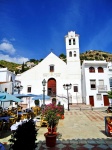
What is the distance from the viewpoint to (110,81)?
31484mm

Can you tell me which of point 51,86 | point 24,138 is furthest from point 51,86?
point 24,138

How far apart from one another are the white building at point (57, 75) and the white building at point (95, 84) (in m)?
2.35

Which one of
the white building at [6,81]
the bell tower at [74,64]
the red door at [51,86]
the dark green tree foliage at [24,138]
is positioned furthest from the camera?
the red door at [51,86]

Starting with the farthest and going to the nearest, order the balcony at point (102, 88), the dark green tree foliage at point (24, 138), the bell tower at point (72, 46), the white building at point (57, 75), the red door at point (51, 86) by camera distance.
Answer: the bell tower at point (72, 46)
the red door at point (51, 86)
the white building at point (57, 75)
the balcony at point (102, 88)
the dark green tree foliage at point (24, 138)

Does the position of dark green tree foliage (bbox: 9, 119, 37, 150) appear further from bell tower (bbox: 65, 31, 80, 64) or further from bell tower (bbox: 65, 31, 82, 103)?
bell tower (bbox: 65, 31, 80, 64)

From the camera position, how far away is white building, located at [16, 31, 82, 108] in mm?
32656

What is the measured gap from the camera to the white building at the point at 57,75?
107 ft

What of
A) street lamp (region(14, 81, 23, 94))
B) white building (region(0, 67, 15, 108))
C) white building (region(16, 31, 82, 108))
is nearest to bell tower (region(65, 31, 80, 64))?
white building (region(16, 31, 82, 108))

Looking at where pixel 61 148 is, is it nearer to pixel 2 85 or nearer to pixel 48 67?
pixel 2 85

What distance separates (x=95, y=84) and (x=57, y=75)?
8524mm

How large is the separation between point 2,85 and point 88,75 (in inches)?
682

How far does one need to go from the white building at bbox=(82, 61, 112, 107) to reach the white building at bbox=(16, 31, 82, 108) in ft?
7.72

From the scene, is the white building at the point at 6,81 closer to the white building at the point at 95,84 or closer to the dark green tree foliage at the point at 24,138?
the white building at the point at 95,84

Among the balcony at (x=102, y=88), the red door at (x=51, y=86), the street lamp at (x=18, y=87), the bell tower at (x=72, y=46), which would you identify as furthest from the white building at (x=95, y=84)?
the street lamp at (x=18, y=87)
